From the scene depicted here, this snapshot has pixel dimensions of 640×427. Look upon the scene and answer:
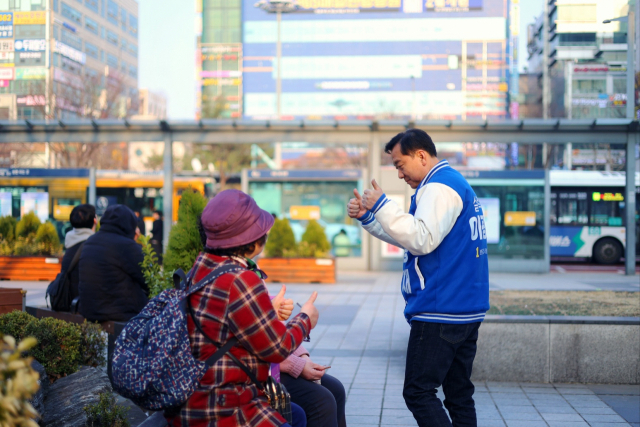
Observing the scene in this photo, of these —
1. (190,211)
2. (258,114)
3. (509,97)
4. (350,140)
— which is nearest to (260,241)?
(190,211)

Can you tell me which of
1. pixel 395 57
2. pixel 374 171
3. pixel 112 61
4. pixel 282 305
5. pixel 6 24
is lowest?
pixel 282 305

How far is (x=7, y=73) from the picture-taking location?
26.5 ft

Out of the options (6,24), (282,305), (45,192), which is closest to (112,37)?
(45,192)

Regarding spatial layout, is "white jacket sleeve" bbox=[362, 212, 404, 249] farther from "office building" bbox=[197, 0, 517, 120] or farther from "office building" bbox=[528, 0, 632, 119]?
"office building" bbox=[197, 0, 517, 120]

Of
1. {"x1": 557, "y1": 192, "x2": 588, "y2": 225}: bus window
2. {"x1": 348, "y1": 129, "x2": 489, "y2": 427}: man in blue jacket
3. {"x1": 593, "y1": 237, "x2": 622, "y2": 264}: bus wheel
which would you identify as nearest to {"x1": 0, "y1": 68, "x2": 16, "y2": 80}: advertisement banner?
{"x1": 348, "y1": 129, "x2": 489, "y2": 427}: man in blue jacket

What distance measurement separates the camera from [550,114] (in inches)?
1836

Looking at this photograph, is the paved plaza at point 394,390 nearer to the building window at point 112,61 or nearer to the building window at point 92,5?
the building window at point 92,5

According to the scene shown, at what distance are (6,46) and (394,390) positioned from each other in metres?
5.91

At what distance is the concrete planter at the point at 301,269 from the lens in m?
15.0

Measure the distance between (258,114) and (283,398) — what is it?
255 feet

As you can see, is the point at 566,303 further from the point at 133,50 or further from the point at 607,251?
the point at 133,50

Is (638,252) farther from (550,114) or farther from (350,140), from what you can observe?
(550,114)

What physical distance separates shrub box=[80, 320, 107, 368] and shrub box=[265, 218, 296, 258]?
1052 centimetres

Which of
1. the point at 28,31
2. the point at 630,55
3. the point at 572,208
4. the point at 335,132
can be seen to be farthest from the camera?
the point at 572,208
